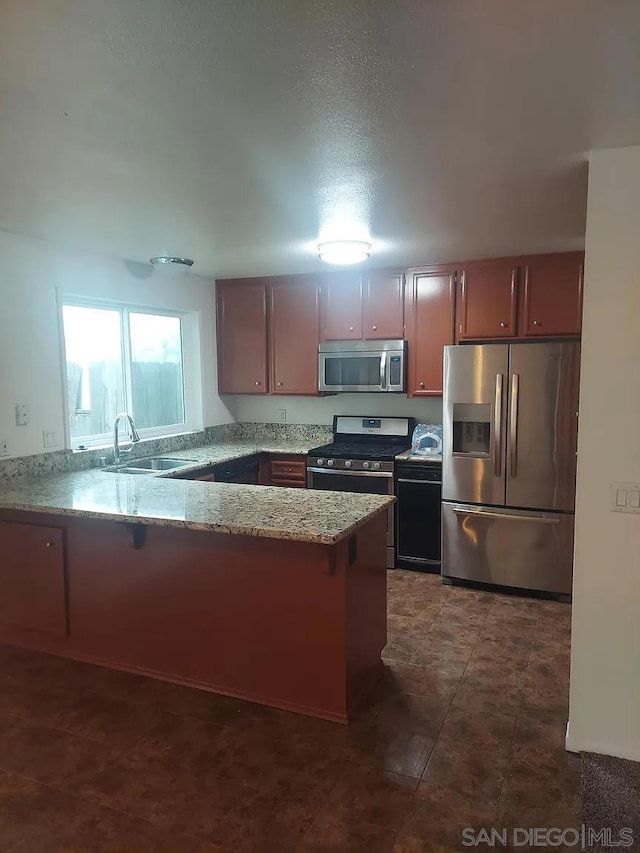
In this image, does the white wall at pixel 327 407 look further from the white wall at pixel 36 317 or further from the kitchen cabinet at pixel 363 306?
the white wall at pixel 36 317

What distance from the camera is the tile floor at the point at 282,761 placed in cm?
191

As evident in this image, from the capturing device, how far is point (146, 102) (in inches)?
66.5

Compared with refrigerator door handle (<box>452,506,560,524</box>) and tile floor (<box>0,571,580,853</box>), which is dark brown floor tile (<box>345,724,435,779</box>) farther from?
refrigerator door handle (<box>452,506,560,524</box>)

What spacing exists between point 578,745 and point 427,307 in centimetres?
304

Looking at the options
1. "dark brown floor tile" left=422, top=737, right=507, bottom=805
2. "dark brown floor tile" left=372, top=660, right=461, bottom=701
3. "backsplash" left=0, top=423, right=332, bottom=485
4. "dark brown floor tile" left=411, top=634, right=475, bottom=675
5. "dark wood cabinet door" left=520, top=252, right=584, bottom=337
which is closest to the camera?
"dark brown floor tile" left=422, top=737, right=507, bottom=805

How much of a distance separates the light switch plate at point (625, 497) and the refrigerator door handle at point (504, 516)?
1.68m

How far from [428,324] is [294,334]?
1135mm

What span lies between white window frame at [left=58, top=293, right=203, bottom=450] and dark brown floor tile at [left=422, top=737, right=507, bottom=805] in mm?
2816

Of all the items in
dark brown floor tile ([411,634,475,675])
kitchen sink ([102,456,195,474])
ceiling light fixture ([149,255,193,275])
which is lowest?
dark brown floor tile ([411,634,475,675])

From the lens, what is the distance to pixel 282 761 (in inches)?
88.4

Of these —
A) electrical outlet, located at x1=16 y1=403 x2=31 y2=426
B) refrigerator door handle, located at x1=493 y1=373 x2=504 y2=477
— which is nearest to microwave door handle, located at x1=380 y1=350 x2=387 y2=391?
refrigerator door handle, located at x1=493 y1=373 x2=504 y2=477

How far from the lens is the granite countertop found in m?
2.35

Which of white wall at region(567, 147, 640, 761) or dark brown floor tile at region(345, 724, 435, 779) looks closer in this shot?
white wall at region(567, 147, 640, 761)

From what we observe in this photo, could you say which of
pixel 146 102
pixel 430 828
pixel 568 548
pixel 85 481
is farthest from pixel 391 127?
pixel 568 548
